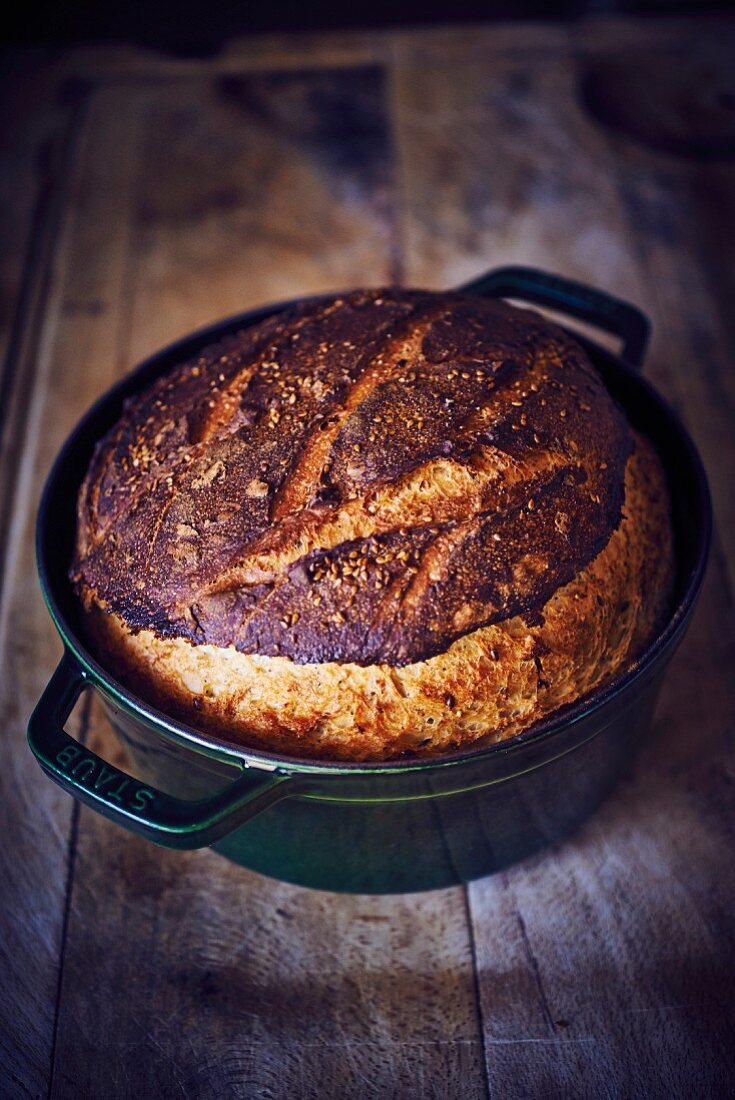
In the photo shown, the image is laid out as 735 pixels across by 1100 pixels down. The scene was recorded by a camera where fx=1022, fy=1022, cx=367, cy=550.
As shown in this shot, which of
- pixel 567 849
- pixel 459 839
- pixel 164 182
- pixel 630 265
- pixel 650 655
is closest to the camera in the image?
pixel 650 655

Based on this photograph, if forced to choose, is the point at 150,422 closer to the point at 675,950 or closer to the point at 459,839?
the point at 459,839

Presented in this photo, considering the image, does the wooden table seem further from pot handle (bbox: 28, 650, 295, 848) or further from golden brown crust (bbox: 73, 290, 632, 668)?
golden brown crust (bbox: 73, 290, 632, 668)

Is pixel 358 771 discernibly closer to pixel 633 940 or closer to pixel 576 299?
pixel 633 940

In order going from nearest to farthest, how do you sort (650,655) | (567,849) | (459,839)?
(650,655)
(459,839)
(567,849)

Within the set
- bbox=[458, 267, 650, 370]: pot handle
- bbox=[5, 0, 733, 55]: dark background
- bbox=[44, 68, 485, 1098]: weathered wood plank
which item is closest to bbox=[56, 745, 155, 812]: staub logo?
bbox=[44, 68, 485, 1098]: weathered wood plank

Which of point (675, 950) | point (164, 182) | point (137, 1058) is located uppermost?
point (164, 182)

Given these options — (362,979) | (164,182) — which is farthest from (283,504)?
(164,182)

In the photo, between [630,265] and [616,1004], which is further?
[630,265]

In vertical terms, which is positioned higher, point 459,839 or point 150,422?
point 150,422
